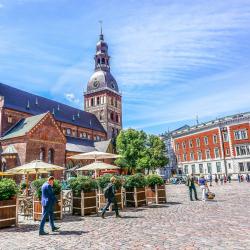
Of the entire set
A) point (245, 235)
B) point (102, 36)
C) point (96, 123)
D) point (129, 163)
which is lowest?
point (245, 235)

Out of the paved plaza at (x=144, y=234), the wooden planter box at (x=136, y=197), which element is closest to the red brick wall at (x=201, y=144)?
the wooden planter box at (x=136, y=197)

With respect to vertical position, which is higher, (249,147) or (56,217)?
(249,147)

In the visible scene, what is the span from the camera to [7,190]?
11.0 metres

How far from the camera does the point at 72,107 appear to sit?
68.4 meters

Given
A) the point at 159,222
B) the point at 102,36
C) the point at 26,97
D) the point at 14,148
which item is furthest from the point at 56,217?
the point at 102,36

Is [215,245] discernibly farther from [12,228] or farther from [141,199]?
[141,199]

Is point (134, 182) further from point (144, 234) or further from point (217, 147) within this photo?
point (217, 147)

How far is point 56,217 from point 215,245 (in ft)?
25.8

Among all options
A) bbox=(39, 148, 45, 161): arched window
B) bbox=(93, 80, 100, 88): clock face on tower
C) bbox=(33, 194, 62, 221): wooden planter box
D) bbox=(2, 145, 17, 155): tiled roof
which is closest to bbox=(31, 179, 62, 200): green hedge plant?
bbox=(33, 194, 62, 221): wooden planter box

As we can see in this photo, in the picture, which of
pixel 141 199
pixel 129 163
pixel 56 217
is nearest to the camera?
pixel 56 217

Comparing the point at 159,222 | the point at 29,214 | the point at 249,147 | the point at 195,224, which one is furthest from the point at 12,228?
the point at 249,147

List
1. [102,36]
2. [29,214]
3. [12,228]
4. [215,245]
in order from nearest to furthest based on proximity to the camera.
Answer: [215,245] → [12,228] → [29,214] → [102,36]

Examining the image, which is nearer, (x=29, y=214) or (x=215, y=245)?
(x=215, y=245)

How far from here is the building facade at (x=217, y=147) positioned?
53.8 meters
